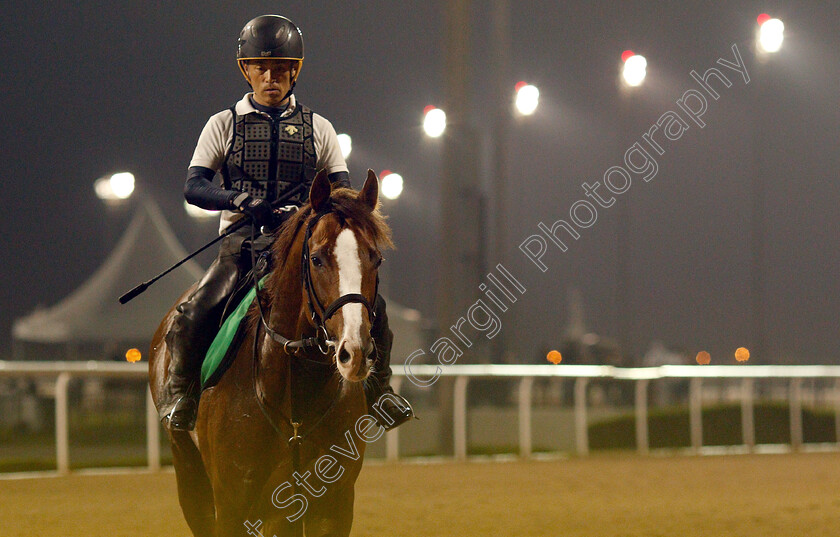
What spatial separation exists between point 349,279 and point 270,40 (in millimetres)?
1652

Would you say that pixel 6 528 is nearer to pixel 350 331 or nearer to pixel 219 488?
pixel 219 488

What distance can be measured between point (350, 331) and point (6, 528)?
601 cm

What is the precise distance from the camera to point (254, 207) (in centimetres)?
458

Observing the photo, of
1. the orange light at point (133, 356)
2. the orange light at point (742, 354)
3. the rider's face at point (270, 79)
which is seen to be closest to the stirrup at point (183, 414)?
the rider's face at point (270, 79)

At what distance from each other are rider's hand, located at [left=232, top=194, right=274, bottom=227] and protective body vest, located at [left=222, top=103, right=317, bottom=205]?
0.27m

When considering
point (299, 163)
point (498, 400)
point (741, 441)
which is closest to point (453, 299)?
point (498, 400)

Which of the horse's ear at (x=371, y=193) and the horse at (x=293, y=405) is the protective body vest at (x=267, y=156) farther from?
the horse's ear at (x=371, y=193)

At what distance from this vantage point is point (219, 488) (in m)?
4.39

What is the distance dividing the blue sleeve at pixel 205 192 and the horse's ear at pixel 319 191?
0.63 meters

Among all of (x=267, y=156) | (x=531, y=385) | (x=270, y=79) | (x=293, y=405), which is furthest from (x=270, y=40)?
(x=531, y=385)

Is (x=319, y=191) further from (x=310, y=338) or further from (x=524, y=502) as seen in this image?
(x=524, y=502)

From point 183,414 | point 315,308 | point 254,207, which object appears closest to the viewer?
point 315,308

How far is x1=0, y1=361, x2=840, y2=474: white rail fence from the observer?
12.5 meters

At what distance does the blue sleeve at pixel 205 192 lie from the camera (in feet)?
15.4
